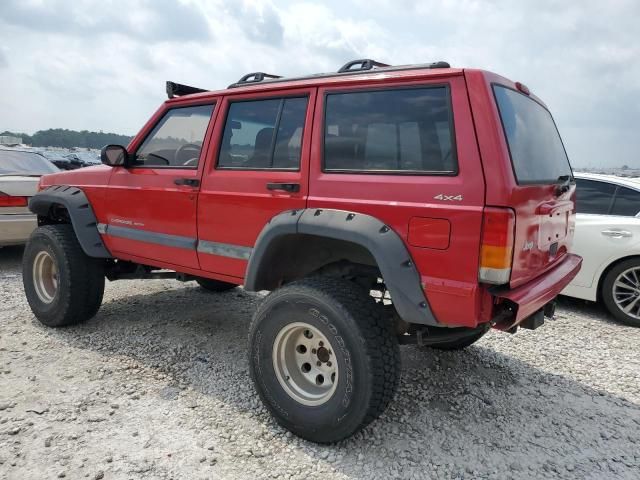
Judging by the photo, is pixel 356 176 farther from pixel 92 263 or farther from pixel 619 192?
pixel 619 192

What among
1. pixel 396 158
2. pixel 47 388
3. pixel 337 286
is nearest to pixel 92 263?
pixel 47 388

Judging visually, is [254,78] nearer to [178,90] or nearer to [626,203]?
[178,90]

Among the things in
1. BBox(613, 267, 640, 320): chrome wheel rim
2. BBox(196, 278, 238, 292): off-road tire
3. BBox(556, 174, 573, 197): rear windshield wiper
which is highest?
BBox(556, 174, 573, 197): rear windshield wiper

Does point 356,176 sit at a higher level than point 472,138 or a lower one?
lower

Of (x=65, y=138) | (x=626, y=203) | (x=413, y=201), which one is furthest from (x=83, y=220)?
(x=65, y=138)

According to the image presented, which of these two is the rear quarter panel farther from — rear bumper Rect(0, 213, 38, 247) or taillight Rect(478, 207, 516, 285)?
rear bumper Rect(0, 213, 38, 247)

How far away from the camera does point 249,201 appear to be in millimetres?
2904

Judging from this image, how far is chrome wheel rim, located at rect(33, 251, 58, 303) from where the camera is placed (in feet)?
14.2

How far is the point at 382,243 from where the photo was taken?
7.56 ft

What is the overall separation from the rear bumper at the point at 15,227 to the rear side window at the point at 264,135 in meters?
4.28

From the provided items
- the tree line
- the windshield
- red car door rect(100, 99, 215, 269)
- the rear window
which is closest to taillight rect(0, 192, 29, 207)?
the windshield

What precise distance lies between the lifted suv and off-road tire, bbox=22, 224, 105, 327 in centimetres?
72

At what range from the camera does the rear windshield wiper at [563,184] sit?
8.96 ft

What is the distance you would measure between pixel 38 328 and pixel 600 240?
5611 millimetres
